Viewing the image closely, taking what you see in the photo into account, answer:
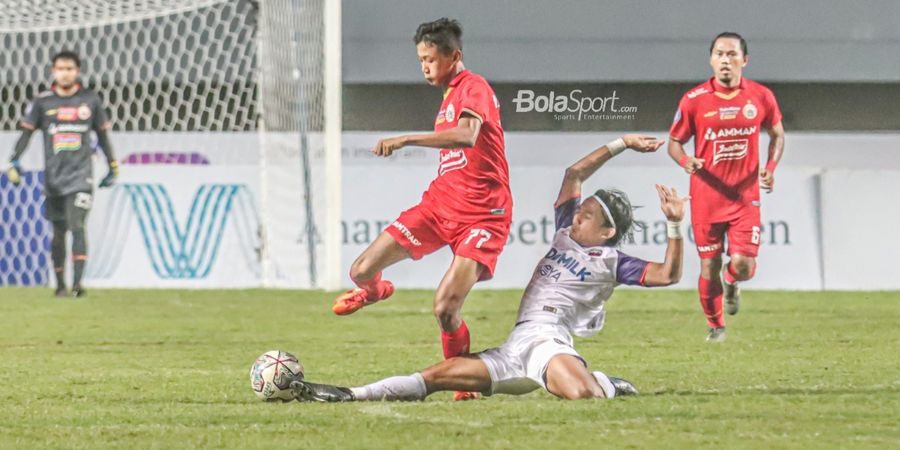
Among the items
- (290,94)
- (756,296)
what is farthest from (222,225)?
(756,296)

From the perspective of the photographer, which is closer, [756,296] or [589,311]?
[589,311]

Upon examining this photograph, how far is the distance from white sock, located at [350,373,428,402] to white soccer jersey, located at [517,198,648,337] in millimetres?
563

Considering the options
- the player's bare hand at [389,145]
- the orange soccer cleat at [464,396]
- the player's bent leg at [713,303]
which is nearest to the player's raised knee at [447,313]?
A: the orange soccer cleat at [464,396]

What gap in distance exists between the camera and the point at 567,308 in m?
6.52

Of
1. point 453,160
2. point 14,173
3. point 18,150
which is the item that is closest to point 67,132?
point 18,150

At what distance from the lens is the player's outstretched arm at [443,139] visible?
6000 mm

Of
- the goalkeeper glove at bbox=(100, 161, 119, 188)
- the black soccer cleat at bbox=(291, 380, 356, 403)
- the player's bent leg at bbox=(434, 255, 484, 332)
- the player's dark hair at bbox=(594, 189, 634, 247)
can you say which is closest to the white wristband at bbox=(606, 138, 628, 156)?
the player's dark hair at bbox=(594, 189, 634, 247)

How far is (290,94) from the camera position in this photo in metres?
14.9

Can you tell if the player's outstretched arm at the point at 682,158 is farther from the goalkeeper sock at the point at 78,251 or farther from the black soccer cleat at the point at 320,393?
Answer: the goalkeeper sock at the point at 78,251

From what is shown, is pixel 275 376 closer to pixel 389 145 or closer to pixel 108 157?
pixel 389 145

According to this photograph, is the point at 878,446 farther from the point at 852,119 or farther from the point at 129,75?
the point at 129,75

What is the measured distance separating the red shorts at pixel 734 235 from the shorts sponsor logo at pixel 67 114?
20.1ft

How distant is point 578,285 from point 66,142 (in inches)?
318

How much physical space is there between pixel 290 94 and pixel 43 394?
8463 millimetres
